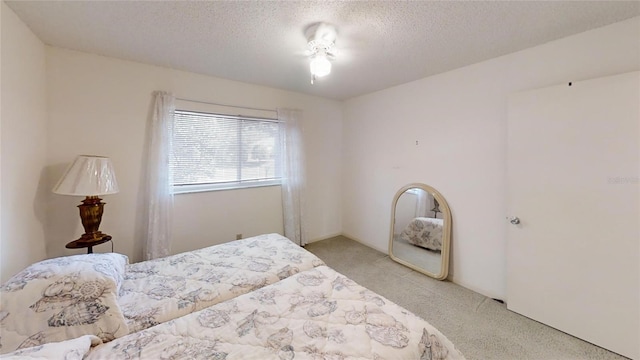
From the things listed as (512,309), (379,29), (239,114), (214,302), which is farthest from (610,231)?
(239,114)

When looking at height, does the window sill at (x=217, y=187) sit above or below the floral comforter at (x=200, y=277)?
above

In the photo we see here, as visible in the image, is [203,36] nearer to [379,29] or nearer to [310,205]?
[379,29]

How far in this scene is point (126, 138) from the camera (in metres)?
2.45

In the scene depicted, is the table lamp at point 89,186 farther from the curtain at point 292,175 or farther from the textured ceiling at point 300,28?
the curtain at point 292,175

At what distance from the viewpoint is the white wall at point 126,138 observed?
7.11 feet

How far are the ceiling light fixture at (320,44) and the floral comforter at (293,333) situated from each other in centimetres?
167

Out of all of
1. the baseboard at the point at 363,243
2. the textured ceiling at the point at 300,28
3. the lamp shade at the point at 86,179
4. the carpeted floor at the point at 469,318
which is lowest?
the carpeted floor at the point at 469,318

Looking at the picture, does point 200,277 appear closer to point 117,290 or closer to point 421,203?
point 117,290

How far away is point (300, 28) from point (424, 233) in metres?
2.59

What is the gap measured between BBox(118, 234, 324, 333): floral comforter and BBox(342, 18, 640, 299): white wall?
1815 millimetres

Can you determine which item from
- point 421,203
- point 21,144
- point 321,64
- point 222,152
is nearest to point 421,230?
point 421,203

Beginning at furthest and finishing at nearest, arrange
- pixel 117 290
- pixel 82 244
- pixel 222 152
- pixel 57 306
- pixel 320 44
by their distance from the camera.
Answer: pixel 222 152, pixel 82 244, pixel 320 44, pixel 117 290, pixel 57 306

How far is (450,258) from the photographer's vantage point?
269 centimetres

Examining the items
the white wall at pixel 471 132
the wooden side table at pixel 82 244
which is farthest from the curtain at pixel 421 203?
the wooden side table at pixel 82 244
